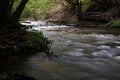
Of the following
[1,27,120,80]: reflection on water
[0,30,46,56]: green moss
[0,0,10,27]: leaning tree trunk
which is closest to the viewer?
[1,27,120,80]: reflection on water

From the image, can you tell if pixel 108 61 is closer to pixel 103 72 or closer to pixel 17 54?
pixel 103 72

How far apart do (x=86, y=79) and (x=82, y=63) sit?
5.89ft

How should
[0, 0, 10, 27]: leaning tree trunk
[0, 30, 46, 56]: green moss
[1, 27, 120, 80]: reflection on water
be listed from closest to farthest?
[1, 27, 120, 80]: reflection on water, [0, 30, 46, 56]: green moss, [0, 0, 10, 27]: leaning tree trunk

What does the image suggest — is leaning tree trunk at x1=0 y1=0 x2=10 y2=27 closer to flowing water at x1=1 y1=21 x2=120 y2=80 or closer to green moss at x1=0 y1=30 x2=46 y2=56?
green moss at x1=0 y1=30 x2=46 y2=56

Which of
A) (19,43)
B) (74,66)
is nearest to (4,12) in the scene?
(19,43)

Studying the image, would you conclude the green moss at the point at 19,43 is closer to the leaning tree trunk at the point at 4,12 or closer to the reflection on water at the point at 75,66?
the reflection on water at the point at 75,66

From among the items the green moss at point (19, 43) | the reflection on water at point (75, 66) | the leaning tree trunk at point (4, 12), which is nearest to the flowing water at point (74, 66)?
the reflection on water at point (75, 66)

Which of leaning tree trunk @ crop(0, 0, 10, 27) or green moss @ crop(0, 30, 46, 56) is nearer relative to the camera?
green moss @ crop(0, 30, 46, 56)

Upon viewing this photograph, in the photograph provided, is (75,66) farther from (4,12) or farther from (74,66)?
(4,12)

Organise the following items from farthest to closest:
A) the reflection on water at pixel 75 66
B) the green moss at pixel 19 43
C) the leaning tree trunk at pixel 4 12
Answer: the leaning tree trunk at pixel 4 12
the green moss at pixel 19 43
the reflection on water at pixel 75 66

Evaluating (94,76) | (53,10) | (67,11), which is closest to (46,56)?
(94,76)

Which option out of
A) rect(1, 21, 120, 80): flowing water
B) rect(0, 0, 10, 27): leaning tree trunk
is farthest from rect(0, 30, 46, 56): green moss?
rect(0, 0, 10, 27): leaning tree trunk

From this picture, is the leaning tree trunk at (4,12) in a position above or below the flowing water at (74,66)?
above

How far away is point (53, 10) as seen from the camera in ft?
161
